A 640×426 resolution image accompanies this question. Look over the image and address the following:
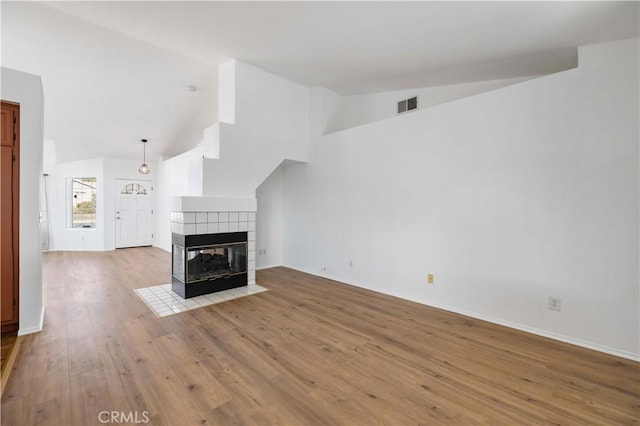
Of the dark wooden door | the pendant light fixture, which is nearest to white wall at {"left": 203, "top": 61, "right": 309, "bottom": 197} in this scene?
the dark wooden door

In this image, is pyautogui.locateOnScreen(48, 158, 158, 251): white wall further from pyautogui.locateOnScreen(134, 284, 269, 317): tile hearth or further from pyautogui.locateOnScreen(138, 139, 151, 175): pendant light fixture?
pyautogui.locateOnScreen(134, 284, 269, 317): tile hearth

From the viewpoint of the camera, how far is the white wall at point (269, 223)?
18.4 feet

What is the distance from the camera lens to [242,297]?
3.82 m

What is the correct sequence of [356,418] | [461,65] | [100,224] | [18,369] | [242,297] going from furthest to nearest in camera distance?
1. [100,224]
2. [242,297]
3. [461,65]
4. [18,369]
5. [356,418]

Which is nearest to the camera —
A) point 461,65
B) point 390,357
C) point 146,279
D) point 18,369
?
point 18,369

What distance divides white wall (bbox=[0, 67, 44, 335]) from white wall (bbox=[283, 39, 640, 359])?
3.65 metres

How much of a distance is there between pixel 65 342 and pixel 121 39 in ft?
11.3

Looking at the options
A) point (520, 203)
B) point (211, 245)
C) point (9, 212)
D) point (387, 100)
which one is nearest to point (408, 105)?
point (387, 100)

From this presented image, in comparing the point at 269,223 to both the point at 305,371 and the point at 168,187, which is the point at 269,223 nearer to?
the point at 168,187

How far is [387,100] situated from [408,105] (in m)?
0.42

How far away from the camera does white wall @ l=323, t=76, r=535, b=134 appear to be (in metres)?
3.85

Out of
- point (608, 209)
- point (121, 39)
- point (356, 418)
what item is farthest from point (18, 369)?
point (608, 209)

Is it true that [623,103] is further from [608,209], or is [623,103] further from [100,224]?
[100,224]

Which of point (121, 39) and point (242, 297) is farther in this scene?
point (242, 297)
